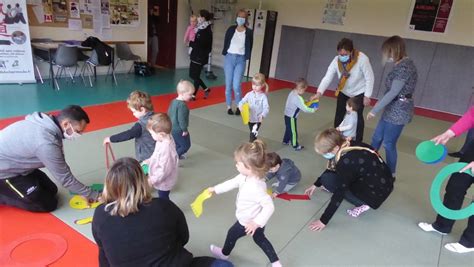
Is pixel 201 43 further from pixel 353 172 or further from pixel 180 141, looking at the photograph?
pixel 353 172

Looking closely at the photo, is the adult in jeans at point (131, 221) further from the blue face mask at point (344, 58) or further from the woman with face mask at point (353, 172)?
the blue face mask at point (344, 58)

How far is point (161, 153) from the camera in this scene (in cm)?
268

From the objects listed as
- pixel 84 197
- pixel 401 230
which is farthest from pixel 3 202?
pixel 401 230

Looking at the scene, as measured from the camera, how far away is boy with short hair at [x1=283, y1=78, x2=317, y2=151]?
4.38 m

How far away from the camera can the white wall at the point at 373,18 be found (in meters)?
7.77

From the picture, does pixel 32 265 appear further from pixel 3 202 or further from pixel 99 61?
pixel 99 61

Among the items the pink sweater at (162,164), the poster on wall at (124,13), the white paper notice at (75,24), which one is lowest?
the pink sweater at (162,164)

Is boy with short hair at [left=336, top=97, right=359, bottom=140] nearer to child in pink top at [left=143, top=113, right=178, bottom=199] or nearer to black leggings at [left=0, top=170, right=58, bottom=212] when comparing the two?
child in pink top at [left=143, top=113, right=178, bottom=199]

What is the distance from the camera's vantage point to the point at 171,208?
1713 mm

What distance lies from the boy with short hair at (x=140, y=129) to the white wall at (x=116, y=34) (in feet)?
16.9

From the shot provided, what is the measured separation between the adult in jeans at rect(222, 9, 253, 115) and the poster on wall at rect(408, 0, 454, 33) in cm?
488

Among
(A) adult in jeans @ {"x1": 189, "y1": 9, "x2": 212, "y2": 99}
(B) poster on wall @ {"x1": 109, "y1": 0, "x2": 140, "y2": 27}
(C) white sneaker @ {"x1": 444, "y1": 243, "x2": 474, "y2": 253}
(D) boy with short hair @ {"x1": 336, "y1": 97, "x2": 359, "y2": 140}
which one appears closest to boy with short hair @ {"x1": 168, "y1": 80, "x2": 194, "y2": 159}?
(D) boy with short hair @ {"x1": 336, "y1": 97, "x2": 359, "y2": 140}

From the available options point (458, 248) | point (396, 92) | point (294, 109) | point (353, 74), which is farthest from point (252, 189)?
point (353, 74)

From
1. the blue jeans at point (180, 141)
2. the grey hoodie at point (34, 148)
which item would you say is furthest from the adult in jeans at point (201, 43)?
the grey hoodie at point (34, 148)
